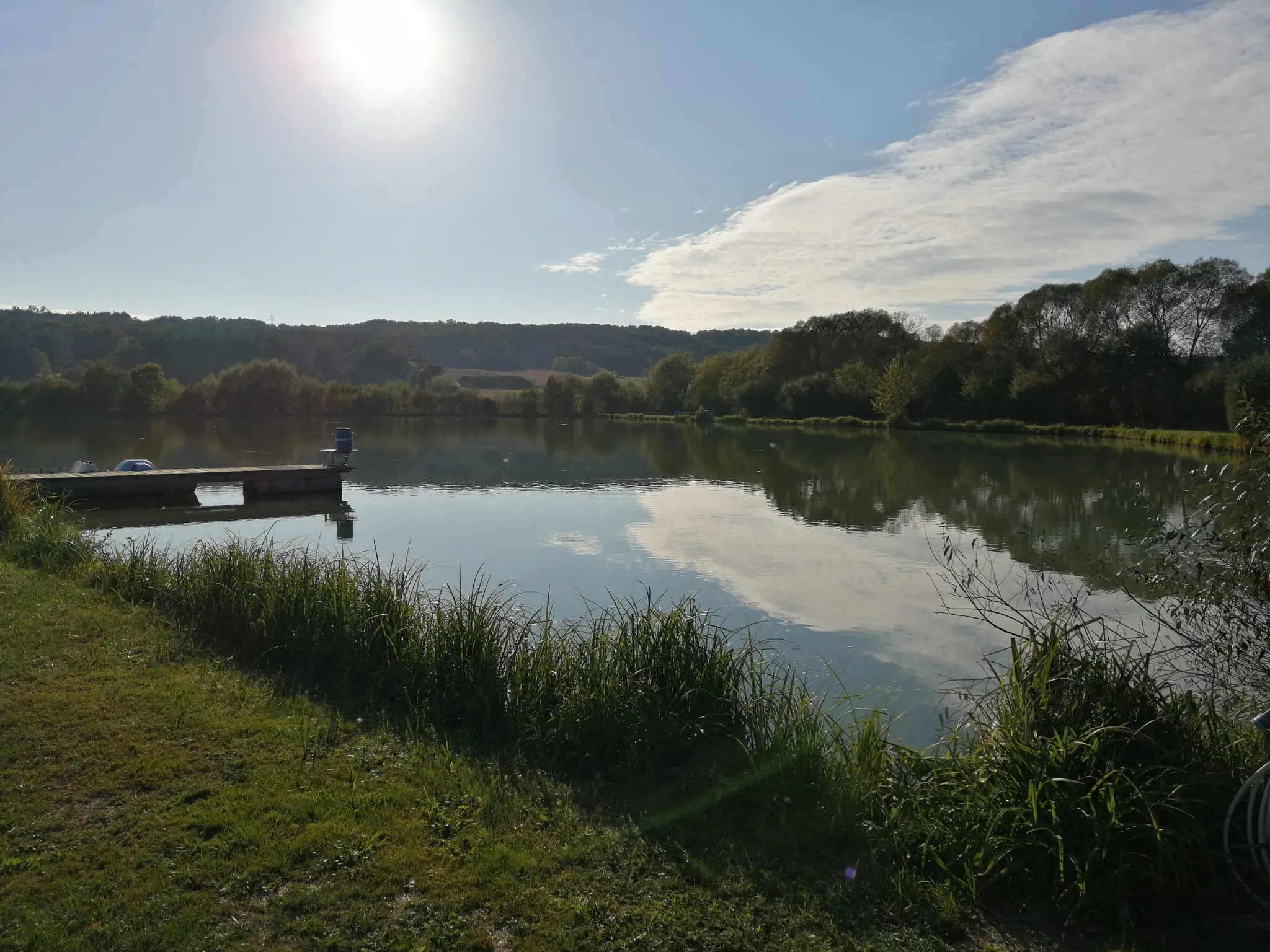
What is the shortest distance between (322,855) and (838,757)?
2538mm

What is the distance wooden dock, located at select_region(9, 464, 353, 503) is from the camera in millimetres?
18422

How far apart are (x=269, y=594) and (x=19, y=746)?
8.88 feet

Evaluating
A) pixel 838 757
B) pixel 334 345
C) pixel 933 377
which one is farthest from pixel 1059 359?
pixel 334 345

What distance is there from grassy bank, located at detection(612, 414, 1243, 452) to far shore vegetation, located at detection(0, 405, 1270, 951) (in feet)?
90.0

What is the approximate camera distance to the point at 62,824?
348 cm

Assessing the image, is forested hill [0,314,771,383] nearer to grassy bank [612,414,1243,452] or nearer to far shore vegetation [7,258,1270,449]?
far shore vegetation [7,258,1270,449]

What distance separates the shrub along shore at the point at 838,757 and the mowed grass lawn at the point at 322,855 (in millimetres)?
182

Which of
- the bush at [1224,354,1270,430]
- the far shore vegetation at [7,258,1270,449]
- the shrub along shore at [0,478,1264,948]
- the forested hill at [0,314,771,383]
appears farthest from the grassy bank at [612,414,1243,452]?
the forested hill at [0,314,771,383]

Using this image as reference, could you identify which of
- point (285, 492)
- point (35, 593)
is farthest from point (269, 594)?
point (285, 492)

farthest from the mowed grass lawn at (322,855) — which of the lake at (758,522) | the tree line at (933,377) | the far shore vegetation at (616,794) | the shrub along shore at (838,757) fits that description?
the tree line at (933,377)

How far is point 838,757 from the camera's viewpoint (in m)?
4.39

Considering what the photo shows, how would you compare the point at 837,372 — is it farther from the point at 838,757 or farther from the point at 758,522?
the point at 838,757

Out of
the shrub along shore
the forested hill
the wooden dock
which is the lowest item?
the wooden dock

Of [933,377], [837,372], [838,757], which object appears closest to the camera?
[838,757]
